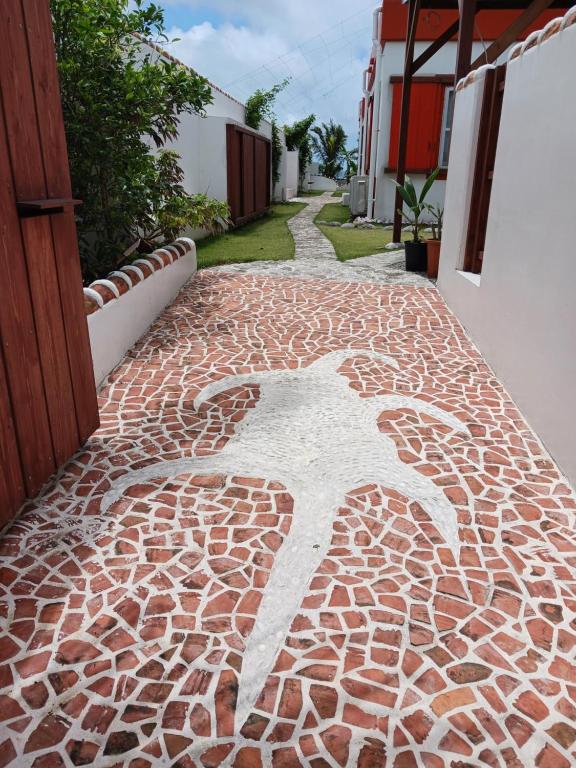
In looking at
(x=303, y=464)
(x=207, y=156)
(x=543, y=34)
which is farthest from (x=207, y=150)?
(x=303, y=464)

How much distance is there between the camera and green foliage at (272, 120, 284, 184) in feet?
59.1

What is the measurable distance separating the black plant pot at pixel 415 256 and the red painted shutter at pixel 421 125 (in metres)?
5.34

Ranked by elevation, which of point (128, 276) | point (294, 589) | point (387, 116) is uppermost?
point (387, 116)

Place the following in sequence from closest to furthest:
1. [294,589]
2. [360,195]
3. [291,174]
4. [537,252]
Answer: [294,589], [537,252], [360,195], [291,174]

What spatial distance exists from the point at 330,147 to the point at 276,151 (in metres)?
16.1

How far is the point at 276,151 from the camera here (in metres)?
18.3

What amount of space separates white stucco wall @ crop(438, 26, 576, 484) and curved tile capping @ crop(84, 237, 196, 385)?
289 cm

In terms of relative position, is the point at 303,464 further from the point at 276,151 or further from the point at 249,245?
the point at 276,151

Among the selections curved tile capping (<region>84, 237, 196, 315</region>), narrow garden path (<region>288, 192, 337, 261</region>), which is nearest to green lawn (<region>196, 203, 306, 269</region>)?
narrow garden path (<region>288, 192, 337, 261</region>)

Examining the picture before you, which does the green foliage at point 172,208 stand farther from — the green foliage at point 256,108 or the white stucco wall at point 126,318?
the green foliage at point 256,108

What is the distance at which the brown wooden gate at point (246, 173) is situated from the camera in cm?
1145

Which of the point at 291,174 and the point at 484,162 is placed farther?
the point at 291,174

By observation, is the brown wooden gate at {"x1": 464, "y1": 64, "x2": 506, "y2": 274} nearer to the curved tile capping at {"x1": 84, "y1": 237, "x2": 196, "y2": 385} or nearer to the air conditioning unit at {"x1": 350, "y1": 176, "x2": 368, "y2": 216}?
the curved tile capping at {"x1": 84, "y1": 237, "x2": 196, "y2": 385}

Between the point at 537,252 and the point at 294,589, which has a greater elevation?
the point at 537,252
